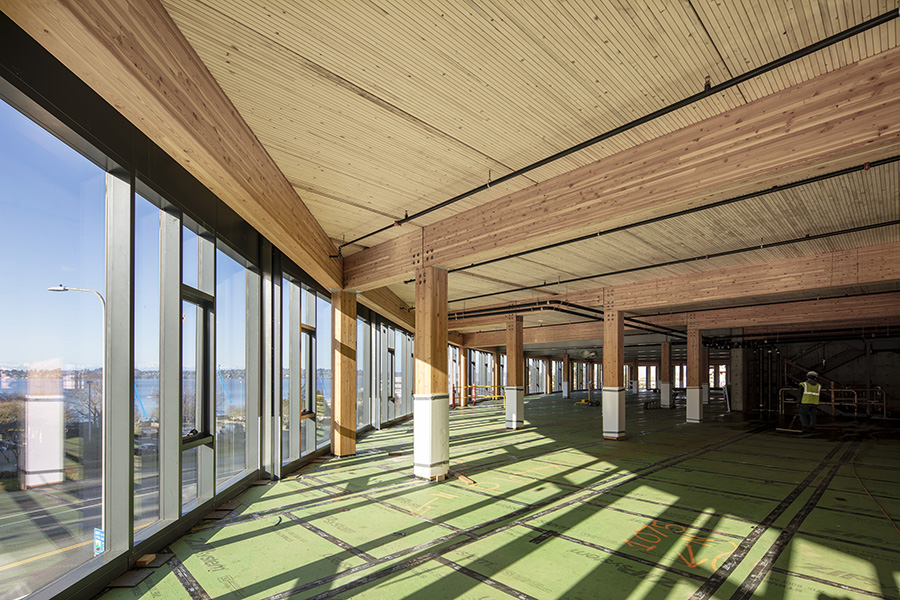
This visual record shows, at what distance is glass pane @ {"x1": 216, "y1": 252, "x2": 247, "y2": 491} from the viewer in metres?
6.37

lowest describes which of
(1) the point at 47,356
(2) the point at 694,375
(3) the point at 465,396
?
(3) the point at 465,396

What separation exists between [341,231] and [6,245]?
18.0ft

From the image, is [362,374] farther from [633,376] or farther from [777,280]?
[633,376]

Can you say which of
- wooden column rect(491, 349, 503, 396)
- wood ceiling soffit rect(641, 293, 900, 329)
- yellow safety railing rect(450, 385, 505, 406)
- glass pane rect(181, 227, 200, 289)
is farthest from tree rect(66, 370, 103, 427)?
wooden column rect(491, 349, 503, 396)

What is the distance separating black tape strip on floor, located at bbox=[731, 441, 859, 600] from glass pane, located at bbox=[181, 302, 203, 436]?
5522 mm

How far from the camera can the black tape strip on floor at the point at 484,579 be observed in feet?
12.3

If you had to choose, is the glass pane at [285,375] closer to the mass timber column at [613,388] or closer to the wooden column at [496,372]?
the mass timber column at [613,388]

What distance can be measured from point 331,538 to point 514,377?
1070cm

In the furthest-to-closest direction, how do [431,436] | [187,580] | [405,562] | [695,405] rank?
1. [695,405]
2. [431,436]
3. [405,562]
4. [187,580]

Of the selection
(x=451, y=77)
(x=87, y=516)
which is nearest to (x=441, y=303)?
(x=451, y=77)

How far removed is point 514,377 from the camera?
15195 millimetres

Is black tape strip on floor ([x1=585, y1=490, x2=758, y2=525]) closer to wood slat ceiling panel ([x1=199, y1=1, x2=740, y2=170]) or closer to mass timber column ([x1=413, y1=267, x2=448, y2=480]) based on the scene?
mass timber column ([x1=413, y1=267, x2=448, y2=480])

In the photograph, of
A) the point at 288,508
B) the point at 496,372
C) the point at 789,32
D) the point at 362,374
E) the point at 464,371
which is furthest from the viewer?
the point at 496,372

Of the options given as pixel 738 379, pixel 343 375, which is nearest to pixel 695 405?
pixel 738 379
